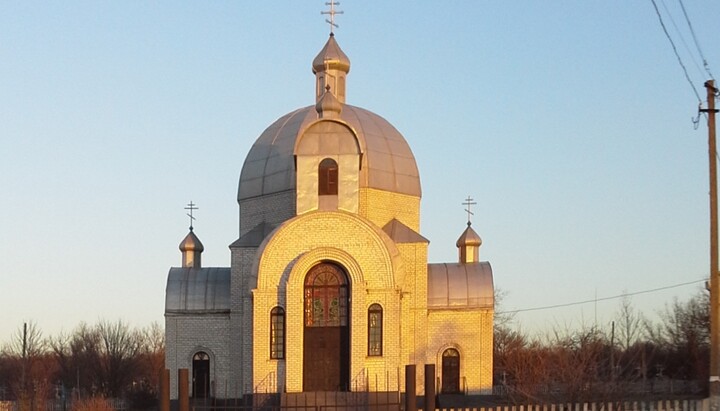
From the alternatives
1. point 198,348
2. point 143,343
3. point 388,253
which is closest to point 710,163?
point 388,253

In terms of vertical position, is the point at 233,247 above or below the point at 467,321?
above

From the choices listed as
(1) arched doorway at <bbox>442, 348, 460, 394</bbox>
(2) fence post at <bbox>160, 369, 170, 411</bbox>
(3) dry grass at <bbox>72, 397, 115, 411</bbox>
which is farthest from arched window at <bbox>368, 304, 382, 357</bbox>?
(2) fence post at <bbox>160, 369, 170, 411</bbox>

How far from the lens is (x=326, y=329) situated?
86.4 ft

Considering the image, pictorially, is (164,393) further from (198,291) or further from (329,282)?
(198,291)

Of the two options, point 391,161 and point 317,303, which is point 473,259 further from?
point 317,303

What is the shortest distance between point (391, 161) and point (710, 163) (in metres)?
15.3

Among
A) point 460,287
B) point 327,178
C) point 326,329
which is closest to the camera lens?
point 326,329

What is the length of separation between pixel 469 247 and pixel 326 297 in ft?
17.4

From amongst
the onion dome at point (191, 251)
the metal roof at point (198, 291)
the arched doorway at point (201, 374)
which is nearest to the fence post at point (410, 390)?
the arched doorway at point (201, 374)

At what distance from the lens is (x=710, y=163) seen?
15.3 m

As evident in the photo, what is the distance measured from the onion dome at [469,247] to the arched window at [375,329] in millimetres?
4588

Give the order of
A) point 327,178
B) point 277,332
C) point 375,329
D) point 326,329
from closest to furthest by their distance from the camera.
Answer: point 375,329 < point 277,332 < point 326,329 < point 327,178

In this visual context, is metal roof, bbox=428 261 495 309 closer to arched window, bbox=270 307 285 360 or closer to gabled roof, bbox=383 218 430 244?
gabled roof, bbox=383 218 430 244

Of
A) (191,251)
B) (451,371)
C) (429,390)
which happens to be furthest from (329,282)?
(429,390)
